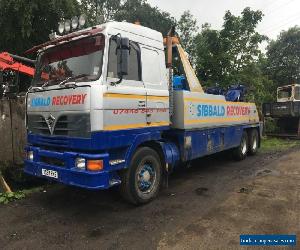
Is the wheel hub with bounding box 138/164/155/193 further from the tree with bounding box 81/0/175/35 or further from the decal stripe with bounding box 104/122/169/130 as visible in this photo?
the tree with bounding box 81/0/175/35

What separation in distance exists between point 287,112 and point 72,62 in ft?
45.0

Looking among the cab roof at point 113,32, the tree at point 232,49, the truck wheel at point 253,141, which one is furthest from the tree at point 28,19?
the truck wheel at point 253,141

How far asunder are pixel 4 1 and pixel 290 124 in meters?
15.1

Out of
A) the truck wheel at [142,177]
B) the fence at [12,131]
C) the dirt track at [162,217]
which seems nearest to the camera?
the dirt track at [162,217]

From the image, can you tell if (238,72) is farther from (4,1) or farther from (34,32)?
(4,1)

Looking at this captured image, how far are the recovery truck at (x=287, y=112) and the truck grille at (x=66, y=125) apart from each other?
537 inches

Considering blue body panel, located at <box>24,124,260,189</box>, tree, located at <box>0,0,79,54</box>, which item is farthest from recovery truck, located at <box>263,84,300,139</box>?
blue body panel, located at <box>24,124,260,189</box>

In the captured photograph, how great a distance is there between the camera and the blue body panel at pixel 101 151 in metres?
4.72

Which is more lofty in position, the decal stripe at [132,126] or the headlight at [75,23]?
the headlight at [75,23]

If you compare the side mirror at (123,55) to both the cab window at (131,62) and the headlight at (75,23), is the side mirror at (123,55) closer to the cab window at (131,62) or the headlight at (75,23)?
the cab window at (131,62)

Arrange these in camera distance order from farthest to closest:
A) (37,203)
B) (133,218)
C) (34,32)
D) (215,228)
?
(34,32) → (37,203) → (133,218) → (215,228)

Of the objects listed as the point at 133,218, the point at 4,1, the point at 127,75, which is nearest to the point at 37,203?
the point at 133,218

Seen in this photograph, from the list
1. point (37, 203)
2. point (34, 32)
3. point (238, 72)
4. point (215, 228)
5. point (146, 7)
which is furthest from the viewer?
point (146, 7)

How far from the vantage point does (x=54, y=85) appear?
17.4 ft
